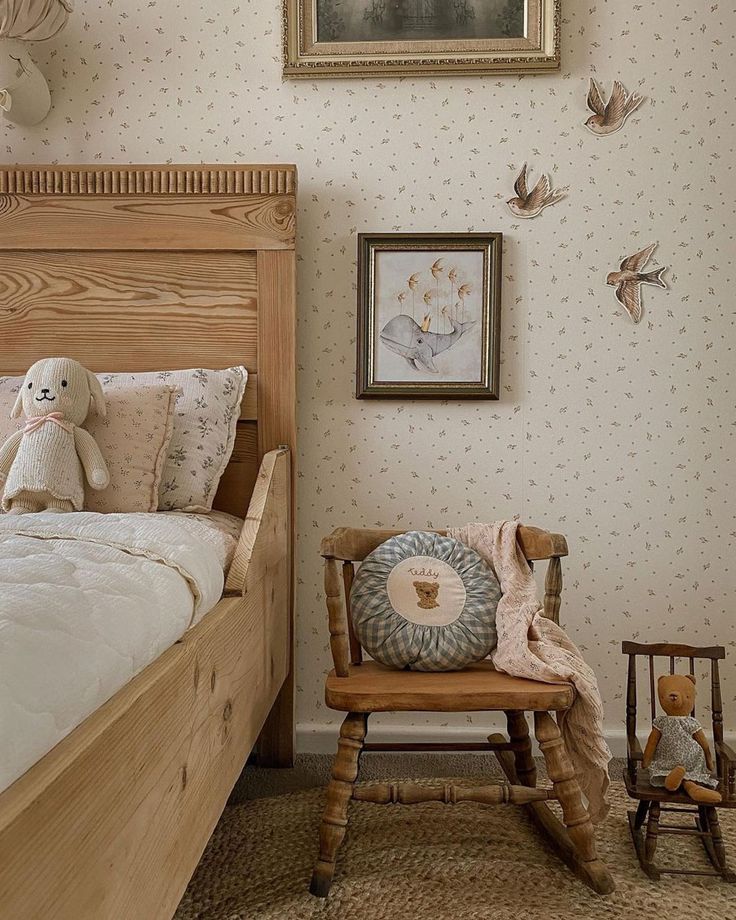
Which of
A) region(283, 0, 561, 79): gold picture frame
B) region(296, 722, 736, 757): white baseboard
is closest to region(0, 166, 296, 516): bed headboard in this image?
region(283, 0, 561, 79): gold picture frame

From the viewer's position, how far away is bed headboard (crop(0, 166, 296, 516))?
6.73 ft

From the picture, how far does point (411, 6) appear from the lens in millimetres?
2117

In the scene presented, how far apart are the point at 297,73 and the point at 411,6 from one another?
345 millimetres

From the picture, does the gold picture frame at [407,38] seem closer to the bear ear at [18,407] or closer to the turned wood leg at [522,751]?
the bear ear at [18,407]

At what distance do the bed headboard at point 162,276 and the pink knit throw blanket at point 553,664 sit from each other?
2.38ft

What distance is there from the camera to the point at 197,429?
188cm

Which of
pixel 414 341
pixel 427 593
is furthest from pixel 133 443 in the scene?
pixel 414 341

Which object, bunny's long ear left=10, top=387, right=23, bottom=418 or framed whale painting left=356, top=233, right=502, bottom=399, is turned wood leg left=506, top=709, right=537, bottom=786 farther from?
bunny's long ear left=10, top=387, right=23, bottom=418

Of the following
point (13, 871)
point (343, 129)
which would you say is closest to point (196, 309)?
point (343, 129)

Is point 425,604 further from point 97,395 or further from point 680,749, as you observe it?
point 97,395

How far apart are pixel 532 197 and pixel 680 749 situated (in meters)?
1.39

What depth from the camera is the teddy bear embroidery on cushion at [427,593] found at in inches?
66.6

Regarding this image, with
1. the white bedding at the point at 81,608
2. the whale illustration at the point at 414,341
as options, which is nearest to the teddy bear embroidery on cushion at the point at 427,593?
the white bedding at the point at 81,608

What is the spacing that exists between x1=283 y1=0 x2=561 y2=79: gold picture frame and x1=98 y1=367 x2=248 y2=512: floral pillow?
0.87 meters
